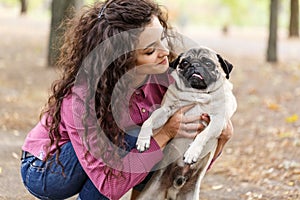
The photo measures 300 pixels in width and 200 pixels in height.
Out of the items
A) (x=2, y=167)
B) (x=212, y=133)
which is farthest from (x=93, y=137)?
(x=2, y=167)

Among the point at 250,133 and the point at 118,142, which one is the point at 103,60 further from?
the point at 250,133

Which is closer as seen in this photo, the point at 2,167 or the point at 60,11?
the point at 2,167

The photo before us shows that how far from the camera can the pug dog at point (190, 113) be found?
11.8 ft

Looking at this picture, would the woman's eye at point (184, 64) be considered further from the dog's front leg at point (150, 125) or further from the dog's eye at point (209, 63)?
the dog's front leg at point (150, 125)

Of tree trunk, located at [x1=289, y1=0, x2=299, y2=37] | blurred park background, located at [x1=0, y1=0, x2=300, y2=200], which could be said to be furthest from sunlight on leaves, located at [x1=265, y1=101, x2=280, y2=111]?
tree trunk, located at [x1=289, y1=0, x2=299, y2=37]

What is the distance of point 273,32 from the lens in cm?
1368

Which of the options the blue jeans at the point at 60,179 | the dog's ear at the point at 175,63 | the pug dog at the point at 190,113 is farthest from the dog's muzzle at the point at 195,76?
the blue jeans at the point at 60,179

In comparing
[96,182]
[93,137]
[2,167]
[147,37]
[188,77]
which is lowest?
[2,167]

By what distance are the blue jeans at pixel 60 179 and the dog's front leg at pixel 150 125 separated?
39 cm

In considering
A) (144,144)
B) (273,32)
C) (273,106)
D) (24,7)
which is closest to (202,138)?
(144,144)

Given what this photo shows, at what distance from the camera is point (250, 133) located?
8.00 meters

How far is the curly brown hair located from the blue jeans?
0.07 metres

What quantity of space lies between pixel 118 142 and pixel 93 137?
0.15 meters

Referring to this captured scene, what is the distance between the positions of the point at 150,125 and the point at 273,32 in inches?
416
